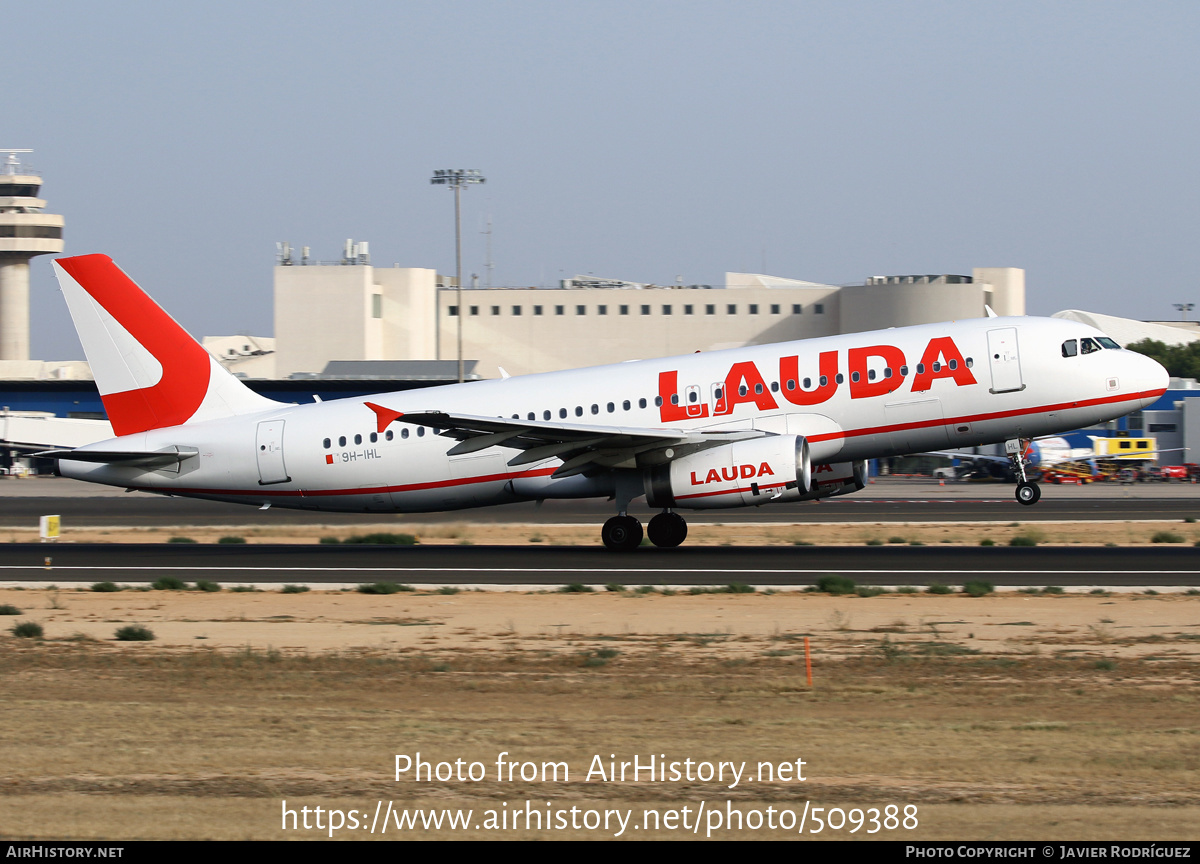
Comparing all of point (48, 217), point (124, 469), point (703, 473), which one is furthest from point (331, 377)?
point (703, 473)

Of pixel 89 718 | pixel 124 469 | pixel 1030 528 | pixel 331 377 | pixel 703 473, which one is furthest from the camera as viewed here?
pixel 331 377

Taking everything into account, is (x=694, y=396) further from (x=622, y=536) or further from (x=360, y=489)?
(x=360, y=489)

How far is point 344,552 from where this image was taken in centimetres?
3145

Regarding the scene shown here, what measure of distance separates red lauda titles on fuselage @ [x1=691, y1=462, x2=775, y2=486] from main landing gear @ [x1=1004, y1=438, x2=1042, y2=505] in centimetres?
590

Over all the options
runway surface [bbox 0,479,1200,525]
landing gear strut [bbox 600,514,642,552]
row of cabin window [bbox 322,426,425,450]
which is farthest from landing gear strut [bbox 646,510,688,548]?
runway surface [bbox 0,479,1200,525]

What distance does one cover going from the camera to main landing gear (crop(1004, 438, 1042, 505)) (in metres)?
27.4

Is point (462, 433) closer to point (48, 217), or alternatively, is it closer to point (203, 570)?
point (203, 570)

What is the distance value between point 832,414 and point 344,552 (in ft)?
43.5

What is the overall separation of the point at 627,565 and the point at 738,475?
3.23m

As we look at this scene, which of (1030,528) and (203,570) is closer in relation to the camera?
(203,570)

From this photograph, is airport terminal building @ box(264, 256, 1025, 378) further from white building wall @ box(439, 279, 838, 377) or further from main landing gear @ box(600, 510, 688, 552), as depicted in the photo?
main landing gear @ box(600, 510, 688, 552)

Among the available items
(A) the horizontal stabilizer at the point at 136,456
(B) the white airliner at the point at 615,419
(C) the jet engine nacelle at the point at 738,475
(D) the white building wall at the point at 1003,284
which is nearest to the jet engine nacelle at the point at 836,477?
(B) the white airliner at the point at 615,419

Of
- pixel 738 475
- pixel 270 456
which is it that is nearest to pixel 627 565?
pixel 738 475

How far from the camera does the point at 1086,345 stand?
27281 millimetres
